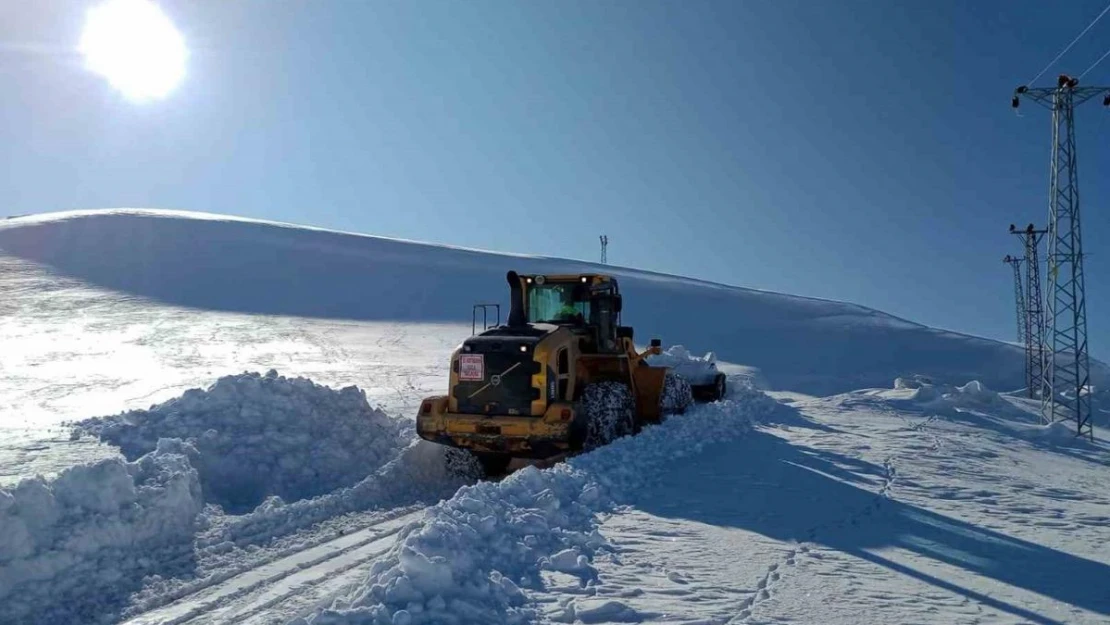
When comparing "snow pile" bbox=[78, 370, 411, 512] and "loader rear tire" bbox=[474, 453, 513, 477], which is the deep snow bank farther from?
"snow pile" bbox=[78, 370, 411, 512]

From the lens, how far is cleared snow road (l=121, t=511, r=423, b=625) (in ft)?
16.9

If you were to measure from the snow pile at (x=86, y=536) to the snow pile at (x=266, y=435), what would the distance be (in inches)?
48.1

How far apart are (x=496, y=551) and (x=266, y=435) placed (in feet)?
15.8

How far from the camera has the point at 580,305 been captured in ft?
39.8

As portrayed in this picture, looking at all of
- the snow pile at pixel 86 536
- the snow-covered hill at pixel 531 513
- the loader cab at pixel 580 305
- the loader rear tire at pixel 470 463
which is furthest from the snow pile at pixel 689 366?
the snow pile at pixel 86 536

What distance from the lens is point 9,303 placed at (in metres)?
28.3

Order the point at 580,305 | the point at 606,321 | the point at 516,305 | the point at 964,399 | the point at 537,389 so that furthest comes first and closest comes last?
1. the point at 964,399
2. the point at 580,305
3. the point at 606,321
4. the point at 516,305
5. the point at 537,389

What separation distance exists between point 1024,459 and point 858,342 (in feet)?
69.3

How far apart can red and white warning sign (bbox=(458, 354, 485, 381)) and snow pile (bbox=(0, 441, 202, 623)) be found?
3.56m

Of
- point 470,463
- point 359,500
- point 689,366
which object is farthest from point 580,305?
point 689,366

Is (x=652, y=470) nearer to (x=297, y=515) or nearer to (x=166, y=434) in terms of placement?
(x=297, y=515)

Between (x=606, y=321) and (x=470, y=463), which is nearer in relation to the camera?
(x=470, y=463)

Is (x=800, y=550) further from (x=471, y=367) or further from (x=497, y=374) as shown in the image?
(x=471, y=367)

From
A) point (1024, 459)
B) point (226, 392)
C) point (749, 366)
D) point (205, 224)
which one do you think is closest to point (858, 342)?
point (749, 366)
